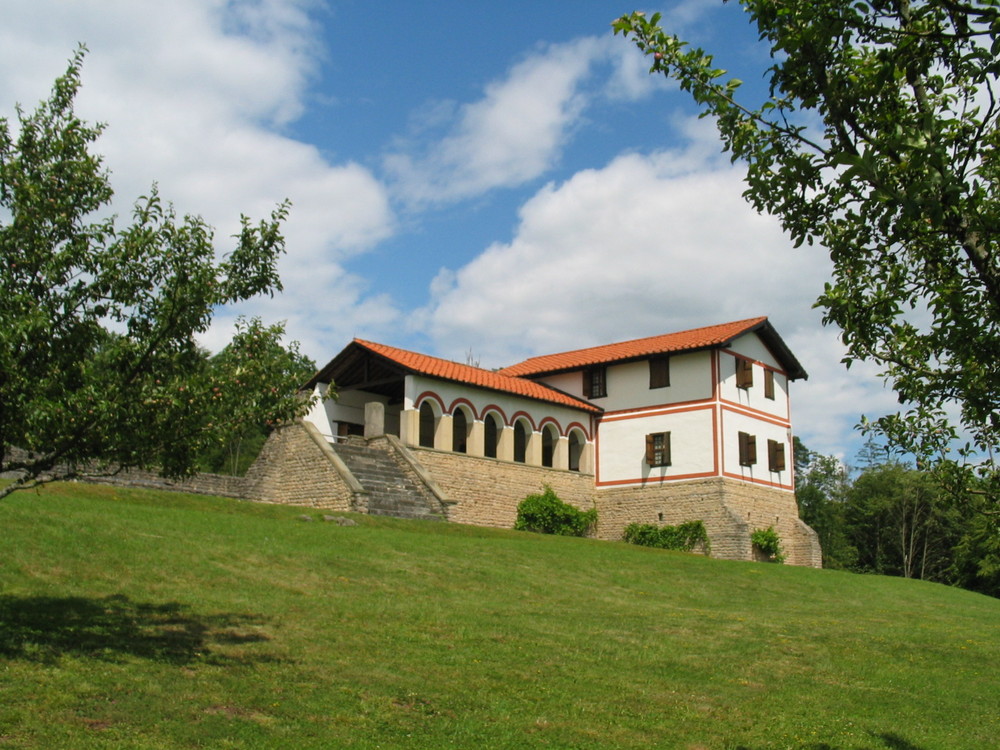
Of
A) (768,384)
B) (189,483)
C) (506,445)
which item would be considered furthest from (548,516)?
(189,483)

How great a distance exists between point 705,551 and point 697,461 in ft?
11.2

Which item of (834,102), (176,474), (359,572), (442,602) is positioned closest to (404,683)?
(176,474)

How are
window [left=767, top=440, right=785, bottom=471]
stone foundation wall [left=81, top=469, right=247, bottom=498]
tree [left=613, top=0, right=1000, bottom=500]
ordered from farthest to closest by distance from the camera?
window [left=767, top=440, right=785, bottom=471] → stone foundation wall [left=81, top=469, right=247, bottom=498] → tree [left=613, top=0, right=1000, bottom=500]

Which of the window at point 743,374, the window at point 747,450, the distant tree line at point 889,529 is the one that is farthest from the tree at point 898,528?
the window at point 743,374

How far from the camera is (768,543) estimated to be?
118 ft

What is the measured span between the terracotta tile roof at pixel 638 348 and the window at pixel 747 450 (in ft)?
13.2

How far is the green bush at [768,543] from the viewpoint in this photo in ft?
117

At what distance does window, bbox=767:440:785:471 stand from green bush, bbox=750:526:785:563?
9.09ft

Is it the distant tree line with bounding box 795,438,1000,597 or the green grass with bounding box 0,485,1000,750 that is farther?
the distant tree line with bounding box 795,438,1000,597

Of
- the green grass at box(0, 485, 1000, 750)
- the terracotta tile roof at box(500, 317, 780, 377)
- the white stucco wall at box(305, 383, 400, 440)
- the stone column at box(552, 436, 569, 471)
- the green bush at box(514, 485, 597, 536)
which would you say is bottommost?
Answer: the green grass at box(0, 485, 1000, 750)

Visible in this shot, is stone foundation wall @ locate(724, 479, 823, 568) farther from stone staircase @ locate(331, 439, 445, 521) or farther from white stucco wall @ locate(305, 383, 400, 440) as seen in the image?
white stucco wall @ locate(305, 383, 400, 440)

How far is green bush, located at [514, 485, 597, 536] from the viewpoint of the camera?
3522cm

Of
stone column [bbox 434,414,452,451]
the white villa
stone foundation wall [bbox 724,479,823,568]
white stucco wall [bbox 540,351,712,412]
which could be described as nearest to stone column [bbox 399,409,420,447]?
the white villa

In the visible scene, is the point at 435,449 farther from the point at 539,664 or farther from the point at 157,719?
the point at 157,719
